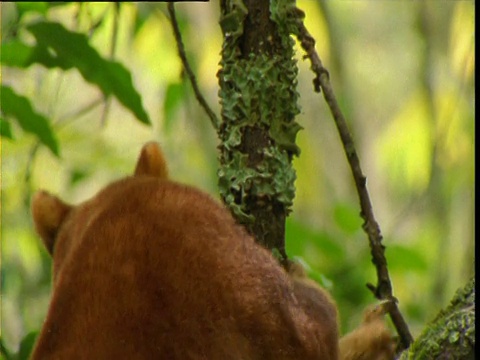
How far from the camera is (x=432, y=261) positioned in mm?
3453

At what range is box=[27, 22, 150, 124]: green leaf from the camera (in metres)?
1.63

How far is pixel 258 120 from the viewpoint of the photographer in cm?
142

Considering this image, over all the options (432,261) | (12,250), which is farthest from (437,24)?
(12,250)

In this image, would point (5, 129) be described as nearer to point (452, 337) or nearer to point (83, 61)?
point (83, 61)

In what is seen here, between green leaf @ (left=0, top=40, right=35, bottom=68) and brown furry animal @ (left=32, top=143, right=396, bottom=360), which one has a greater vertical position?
green leaf @ (left=0, top=40, right=35, bottom=68)

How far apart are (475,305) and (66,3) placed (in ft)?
3.42

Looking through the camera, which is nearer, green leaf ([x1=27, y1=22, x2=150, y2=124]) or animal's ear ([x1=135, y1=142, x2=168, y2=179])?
animal's ear ([x1=135, y1=142, x2=168, y2=179])

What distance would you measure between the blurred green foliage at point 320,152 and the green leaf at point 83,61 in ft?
1.75

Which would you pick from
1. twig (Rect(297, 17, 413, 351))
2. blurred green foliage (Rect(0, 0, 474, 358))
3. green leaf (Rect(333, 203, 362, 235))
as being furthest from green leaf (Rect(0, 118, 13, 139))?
green leaf (Rect(333, 203, 362, 235))

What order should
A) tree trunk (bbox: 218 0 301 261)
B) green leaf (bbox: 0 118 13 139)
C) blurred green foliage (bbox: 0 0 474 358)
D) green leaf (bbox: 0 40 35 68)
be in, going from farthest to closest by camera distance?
blurred green foliage (bbox: 0 0 474 358) < green leaf (bbox: 0 40 35 68) < green leaf (bbox: 0 118 13 139) < tree trunk (bbox: 218 0 301 261)

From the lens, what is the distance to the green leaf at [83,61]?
1.63 meters

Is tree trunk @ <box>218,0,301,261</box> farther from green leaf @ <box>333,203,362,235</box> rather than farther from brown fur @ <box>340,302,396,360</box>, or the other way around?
green leaf @ <box>333,203,362,235</box>

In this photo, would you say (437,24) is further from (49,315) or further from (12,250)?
(49,315)

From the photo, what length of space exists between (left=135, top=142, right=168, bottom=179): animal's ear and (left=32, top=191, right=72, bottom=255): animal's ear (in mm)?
152
